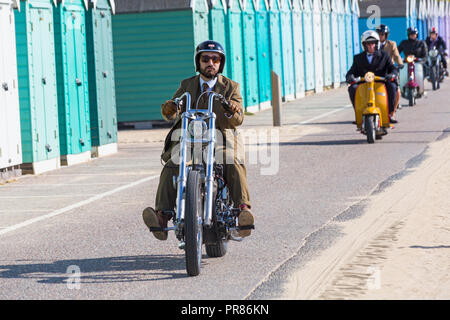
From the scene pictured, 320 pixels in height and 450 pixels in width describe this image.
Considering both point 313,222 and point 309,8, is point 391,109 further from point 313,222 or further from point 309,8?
point 309,8

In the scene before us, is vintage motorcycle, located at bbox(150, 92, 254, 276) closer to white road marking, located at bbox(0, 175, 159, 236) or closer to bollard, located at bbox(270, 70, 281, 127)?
white road marking, located at bbox(0, 175, 159, 236)

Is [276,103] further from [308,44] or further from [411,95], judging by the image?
[308,44]

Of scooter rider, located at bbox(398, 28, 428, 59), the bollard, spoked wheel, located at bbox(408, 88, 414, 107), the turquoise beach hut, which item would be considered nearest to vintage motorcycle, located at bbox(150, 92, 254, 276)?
the bollard

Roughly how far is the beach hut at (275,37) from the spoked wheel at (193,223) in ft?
72.2

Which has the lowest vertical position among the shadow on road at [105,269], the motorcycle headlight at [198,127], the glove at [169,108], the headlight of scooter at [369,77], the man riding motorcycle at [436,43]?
the shadow on road at [105,269]

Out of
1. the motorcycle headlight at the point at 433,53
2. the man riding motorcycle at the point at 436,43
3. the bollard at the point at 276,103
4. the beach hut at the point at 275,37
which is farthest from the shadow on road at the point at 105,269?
the man riding motorcycle at the point at 436,43

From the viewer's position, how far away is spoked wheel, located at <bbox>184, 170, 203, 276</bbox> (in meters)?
6.57

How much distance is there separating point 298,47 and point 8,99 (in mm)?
18860

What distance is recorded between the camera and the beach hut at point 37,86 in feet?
47.2

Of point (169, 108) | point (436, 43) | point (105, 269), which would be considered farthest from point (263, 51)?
point (105, 269)

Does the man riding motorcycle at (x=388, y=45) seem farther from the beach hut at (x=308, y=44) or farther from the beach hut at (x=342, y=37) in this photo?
the beach hut at (x=342, y=37)

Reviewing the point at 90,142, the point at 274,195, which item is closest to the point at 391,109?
the point at 90,142

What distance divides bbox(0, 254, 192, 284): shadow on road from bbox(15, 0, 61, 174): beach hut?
7138 mm
